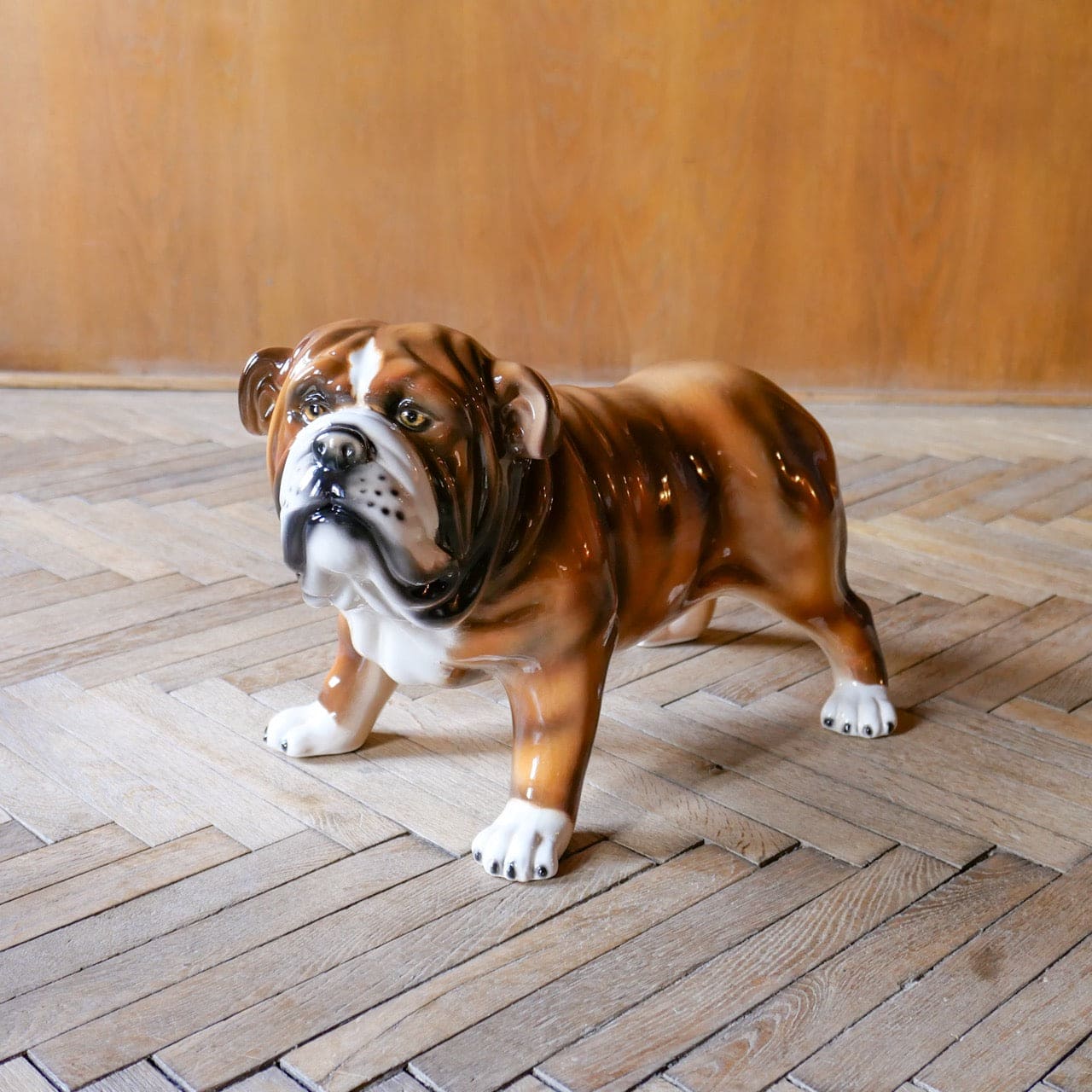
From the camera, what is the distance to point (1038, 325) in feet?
10.1

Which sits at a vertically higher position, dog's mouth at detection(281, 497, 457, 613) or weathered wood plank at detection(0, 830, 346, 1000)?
dog's mouth at detection(281, 497, 457, 613)

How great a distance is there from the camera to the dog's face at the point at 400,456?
1.07 meters

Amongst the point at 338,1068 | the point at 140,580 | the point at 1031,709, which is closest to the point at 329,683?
the point at 338,1068

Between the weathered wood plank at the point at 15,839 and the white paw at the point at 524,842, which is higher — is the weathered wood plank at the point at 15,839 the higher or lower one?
the lower one

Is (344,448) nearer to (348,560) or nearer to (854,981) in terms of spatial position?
(348,560)

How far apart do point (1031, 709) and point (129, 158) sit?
232 cm

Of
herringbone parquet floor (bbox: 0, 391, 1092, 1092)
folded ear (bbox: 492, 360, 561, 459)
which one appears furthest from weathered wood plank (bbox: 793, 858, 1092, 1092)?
folded ear (bbox: 492, 360, 561, 459)

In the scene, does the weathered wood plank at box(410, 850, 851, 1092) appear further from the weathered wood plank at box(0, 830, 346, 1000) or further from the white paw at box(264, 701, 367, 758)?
the white paw at box(264, 701, 367, 758)

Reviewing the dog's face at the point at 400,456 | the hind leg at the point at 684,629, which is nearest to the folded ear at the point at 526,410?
the dog's face at the point at 400,456

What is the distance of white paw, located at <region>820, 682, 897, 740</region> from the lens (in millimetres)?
1521

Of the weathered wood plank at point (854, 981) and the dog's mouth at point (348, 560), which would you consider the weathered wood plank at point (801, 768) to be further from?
the dog's mouth at point (348, 560)

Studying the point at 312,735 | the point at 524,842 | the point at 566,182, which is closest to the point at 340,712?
the point at 312,735

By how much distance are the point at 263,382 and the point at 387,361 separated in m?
0.16

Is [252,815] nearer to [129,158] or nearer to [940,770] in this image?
[940,770]
